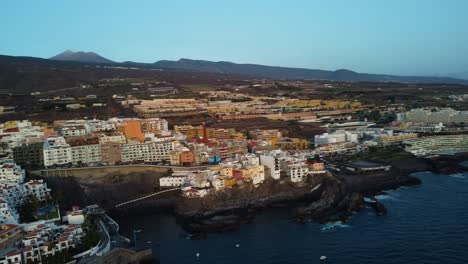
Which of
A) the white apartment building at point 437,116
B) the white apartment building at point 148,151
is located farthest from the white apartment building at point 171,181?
the white apartment building at point 437,116

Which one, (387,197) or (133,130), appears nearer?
(387,197)

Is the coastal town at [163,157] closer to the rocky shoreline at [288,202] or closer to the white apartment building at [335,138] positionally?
the white apartment building at [335,138]

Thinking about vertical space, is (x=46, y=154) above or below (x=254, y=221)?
above

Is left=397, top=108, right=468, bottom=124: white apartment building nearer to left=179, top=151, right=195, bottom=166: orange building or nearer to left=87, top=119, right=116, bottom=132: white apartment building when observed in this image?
left=179, top=151, right=195, bottom=166: orange building

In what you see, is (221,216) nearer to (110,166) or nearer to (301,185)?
(301,185)

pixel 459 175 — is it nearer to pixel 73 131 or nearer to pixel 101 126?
pixel 101 126

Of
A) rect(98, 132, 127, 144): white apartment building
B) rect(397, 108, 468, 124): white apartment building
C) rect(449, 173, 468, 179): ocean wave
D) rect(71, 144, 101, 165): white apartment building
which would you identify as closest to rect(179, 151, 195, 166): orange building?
rect(98, 132, 127, 144): white apartment building

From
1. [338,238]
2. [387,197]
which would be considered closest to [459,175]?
[387,197]

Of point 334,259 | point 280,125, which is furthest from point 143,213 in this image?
point 280,125
